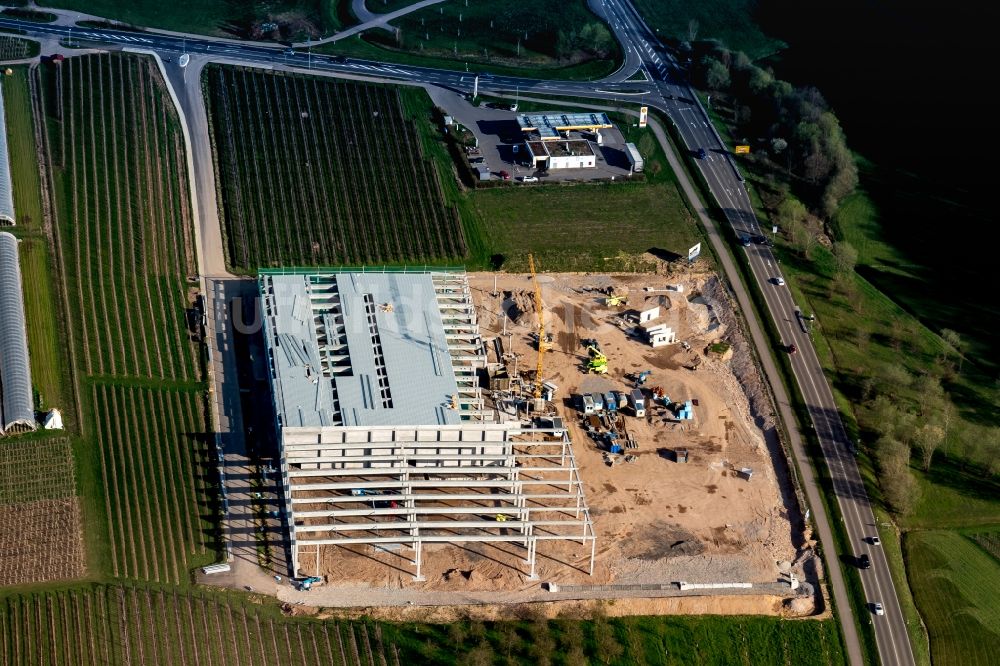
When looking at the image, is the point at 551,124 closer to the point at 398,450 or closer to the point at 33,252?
the point at 33,252

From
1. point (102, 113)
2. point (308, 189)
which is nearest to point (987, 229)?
point (308, 189)

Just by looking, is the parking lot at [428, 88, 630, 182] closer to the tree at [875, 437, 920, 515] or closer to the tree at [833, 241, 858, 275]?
the tree at [833, 241, 858, 275]

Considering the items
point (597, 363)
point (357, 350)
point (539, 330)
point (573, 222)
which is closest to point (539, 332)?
point (539, 330)

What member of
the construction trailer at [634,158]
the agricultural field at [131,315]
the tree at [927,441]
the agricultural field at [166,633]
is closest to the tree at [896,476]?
the tree at [927,441]

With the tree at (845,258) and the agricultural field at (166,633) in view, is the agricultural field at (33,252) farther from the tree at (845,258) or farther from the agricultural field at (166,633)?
the tree at (845,258)

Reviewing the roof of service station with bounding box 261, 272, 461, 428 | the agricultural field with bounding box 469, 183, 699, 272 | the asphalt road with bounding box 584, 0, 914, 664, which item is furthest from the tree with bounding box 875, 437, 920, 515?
the roof of service station with bounding box 261, 272, 461, 428

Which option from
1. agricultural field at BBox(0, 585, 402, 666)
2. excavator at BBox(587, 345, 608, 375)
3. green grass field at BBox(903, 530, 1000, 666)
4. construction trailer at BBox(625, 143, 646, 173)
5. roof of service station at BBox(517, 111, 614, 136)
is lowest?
green grass field at BBox(903, 530, 1000, 666)

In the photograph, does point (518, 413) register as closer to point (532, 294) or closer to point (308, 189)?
point (532, 294)
